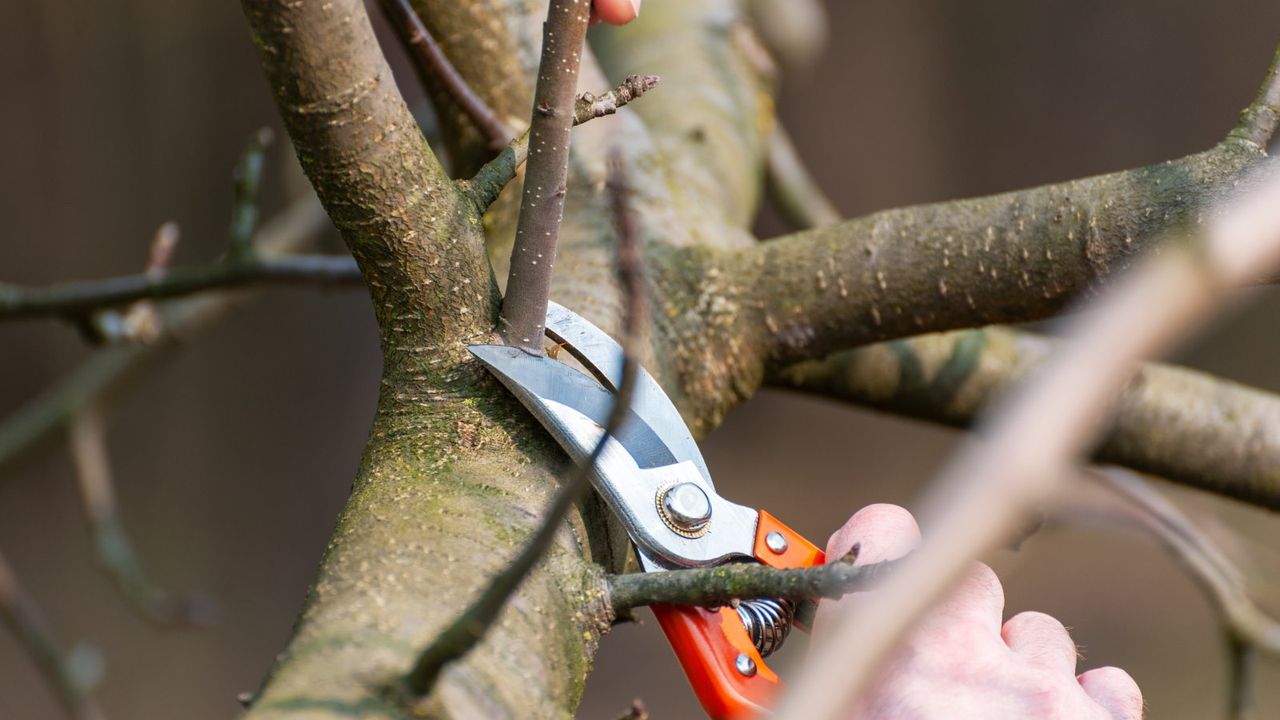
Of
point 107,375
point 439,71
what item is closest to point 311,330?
point 107,375

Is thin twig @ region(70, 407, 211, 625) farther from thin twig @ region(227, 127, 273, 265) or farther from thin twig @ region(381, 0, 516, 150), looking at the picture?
thin twig @ region(381, 0, 516, 150)

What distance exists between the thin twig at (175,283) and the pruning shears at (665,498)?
26.0 inches

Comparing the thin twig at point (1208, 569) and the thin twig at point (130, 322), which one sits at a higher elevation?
the thin twig at point (1208, 569)

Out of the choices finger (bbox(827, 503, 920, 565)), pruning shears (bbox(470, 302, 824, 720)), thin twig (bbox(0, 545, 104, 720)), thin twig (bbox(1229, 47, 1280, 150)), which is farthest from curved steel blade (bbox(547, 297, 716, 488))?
thin twig (bbox(0, 545, 104, 720))

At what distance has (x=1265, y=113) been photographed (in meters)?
0.74

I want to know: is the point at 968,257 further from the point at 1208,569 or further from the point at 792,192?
the point at 792,192

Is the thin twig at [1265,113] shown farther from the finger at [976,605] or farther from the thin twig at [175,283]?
→ the thin twig at [175,283]

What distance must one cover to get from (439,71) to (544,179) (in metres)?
0.36

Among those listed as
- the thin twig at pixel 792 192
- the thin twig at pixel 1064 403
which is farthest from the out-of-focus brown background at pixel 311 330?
the thin twig at pixel 1064 403

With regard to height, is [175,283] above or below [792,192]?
below

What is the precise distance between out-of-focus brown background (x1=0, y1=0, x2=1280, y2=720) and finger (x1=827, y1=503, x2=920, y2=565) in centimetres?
257

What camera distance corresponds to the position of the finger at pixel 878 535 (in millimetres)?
726

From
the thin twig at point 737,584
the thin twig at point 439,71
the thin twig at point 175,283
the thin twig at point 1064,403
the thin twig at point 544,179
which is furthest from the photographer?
the thin twig at point 175,283

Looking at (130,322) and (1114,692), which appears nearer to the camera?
(1114,692)
